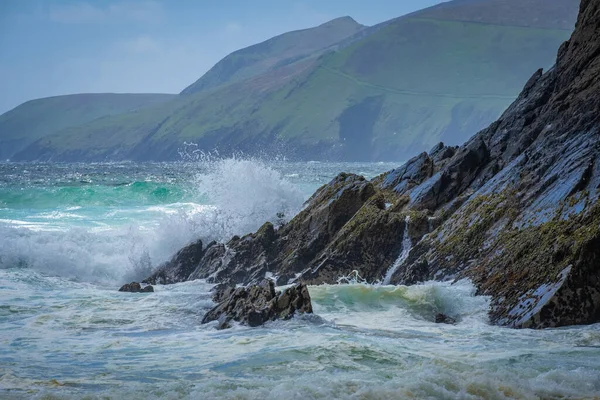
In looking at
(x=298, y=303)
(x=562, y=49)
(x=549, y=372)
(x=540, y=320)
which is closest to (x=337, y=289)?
(x=298, y=303)

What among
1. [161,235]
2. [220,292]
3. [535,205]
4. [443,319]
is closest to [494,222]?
[535,205]

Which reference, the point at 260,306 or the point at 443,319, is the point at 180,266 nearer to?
the point at 260,306

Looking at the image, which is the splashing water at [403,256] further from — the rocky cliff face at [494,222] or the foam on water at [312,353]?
the foam on water at [312,353]

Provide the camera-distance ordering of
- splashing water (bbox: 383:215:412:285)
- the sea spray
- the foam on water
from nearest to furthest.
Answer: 1. the foam on water
2. splashing water (bbox: 383:215:412:285)
3. the sea spray

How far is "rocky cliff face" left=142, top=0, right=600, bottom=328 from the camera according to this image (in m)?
12.3

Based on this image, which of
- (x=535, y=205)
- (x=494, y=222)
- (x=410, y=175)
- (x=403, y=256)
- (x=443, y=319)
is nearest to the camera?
(x=443, y=319)

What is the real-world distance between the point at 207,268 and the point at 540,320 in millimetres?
10683

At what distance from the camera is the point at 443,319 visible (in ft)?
43.5

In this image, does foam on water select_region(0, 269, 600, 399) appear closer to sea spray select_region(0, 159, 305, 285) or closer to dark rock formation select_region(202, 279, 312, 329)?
dark rock formation select_region(202, 279, 312, 329)

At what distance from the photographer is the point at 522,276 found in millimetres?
12805

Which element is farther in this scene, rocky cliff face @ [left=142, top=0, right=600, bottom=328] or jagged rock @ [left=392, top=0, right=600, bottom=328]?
rocky cliff face @ [left=142, top=0, right=600, bottom=328]

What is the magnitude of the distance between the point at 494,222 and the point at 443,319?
9.66 feet

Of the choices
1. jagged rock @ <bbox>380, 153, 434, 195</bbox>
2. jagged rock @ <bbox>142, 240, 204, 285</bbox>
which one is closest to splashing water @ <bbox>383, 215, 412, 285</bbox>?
jagged rock @ <bbox>380, 153, 434, 195</bbox>

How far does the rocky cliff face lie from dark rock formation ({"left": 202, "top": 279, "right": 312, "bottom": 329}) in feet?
10.6
